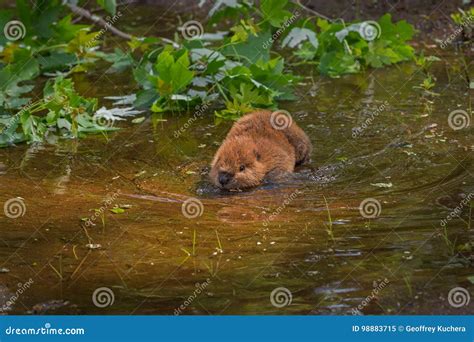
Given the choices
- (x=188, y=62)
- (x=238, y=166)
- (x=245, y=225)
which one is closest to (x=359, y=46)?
(x=188, y=62)

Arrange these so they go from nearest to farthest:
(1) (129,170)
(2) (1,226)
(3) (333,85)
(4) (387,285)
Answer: (4) (387,285)
(2) (1,226)
(1) (129,170)
(3) (333,85)

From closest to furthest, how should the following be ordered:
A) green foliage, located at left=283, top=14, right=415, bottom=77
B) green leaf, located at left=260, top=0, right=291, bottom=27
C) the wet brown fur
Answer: the wet brown fur < green leaf, located at left=260, top=0, right=291, bottom=27 < green foliage, located at left=283, top=14, right=415, bottom=77

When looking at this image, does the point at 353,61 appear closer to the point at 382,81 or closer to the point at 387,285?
the point at 382,81

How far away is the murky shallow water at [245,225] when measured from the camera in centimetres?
565

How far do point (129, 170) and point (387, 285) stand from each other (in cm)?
335

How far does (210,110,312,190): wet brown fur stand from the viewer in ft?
25.9

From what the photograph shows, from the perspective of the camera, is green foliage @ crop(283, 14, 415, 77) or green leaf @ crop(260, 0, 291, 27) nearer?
green leaf @ crop(260, 0, 291, 27)

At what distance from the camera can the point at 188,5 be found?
14555 millimetres

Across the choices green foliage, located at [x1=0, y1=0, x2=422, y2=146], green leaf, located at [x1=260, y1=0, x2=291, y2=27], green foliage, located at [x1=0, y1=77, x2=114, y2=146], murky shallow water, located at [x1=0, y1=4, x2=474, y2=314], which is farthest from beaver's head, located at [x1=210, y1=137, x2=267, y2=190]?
green leaf, located at [x1=260, y1=0, x2=291, y2=27]

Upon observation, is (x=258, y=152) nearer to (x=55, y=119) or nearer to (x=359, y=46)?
(x=55, y=119)

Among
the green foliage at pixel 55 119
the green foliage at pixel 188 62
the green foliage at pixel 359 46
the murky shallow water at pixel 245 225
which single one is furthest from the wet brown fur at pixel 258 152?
the green foliage at pixel 359 46

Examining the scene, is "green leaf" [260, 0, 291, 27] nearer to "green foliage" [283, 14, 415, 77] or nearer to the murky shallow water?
"green foliage" [283, 14, 415, 77]

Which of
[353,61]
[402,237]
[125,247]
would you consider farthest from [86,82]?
[402,237]

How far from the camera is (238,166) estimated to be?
787 centimetres
